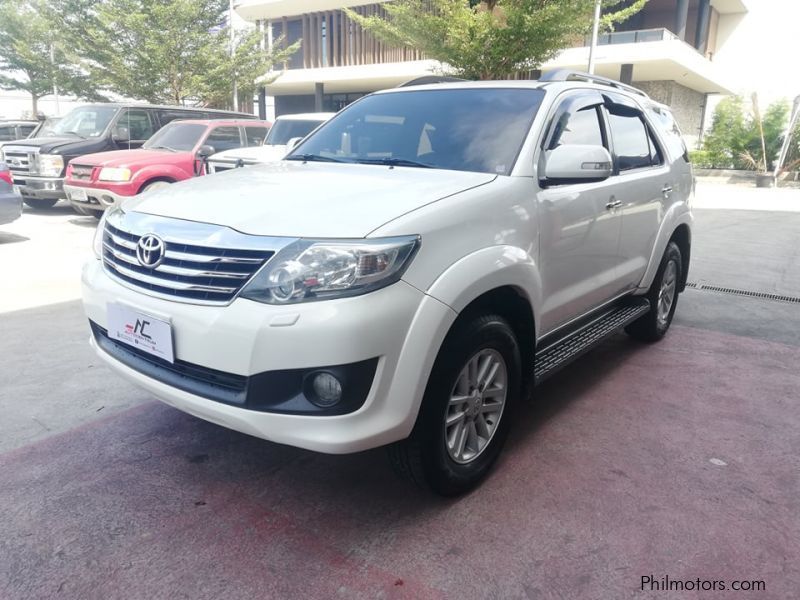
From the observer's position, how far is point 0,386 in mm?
3824

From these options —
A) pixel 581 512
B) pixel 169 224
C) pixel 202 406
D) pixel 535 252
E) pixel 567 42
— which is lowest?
pixel 581 512

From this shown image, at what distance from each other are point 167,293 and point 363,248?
0.81 metres

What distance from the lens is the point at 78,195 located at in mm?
9523

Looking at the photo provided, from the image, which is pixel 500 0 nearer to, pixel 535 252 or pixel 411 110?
pixel 411 110

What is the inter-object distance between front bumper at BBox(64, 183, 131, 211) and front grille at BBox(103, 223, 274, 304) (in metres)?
7.12

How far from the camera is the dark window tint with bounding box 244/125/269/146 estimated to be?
38.4ft

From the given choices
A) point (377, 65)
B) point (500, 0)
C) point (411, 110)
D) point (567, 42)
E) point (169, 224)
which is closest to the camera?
point (169, 224)

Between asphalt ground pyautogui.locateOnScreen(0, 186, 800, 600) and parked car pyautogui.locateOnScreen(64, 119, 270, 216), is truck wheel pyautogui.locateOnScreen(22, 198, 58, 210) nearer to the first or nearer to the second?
parked car pyautogui.locateOnScreen(64, 119, 270, 216)

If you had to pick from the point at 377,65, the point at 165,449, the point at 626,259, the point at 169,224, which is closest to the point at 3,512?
the point at 165,449

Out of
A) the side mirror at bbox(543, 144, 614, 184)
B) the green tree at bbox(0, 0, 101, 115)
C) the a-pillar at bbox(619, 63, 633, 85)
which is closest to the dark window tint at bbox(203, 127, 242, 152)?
the side mirror at bbox(543, 144, 614, 184)

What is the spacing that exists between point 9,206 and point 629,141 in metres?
6.98

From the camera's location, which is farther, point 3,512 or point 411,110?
point 411,110

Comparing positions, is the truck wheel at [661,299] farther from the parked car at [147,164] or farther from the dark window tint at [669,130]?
the parked car at [147,164]

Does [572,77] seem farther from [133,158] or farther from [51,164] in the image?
[51,164]
